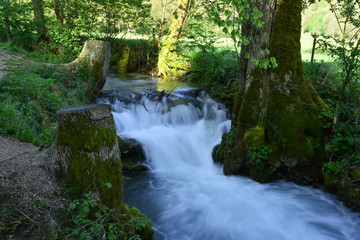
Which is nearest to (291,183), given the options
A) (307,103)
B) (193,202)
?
(307,103)

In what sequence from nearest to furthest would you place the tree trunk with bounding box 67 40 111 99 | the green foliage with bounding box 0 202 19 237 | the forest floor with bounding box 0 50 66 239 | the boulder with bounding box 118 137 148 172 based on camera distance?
the green foliage with bounding box 0 202 19 237, the forest floor with bounding box 0 50 66 239, the boulder with bounding box 118 137 148 172, the tree trunk with bounding box 67 40 111 99

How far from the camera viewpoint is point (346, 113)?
6.86 meters

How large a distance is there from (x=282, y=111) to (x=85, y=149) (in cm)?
482

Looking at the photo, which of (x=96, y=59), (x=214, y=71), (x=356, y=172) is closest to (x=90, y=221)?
(x=356, y=172)

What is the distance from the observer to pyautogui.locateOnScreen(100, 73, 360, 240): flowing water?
5375 millimetres

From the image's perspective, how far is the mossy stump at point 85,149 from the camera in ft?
11.3

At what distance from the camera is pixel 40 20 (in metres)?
15.7

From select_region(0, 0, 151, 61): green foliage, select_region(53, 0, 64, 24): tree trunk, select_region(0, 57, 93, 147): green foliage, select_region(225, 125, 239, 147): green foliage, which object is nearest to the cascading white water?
select_region(225, 125, 239, 147): green foliage

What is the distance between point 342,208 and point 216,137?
13.6 ft

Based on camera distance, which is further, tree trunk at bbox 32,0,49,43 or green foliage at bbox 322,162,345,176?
tree trunk at bbox 32,0,49,43

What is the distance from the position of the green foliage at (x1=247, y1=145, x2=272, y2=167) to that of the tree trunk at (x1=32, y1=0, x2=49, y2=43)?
46.0 ft

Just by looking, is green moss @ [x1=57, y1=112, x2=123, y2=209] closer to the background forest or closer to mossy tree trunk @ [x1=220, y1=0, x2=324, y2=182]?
the background forest

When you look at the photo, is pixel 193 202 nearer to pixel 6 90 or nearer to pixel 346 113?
pixel 346 113

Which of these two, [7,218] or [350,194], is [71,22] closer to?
[7,218]
